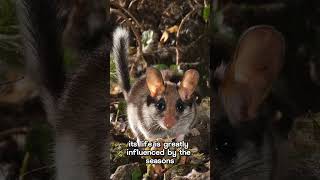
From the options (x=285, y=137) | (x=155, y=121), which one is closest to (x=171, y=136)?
(x=155, y=121)

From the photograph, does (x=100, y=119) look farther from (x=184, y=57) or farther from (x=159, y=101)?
(x=184, y=57)

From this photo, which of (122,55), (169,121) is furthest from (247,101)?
(122,55)

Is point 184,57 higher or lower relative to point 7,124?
higher

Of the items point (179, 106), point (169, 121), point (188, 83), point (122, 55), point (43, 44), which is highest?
point (43, 44)

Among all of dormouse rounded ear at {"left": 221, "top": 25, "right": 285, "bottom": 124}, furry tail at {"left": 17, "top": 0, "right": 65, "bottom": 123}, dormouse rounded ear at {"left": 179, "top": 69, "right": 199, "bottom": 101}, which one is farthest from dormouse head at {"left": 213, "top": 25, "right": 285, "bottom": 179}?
furry tail at {"left": 17, "top": 0, "right": 65, "bottom": 123}

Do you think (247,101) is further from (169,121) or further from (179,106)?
(169,121)
